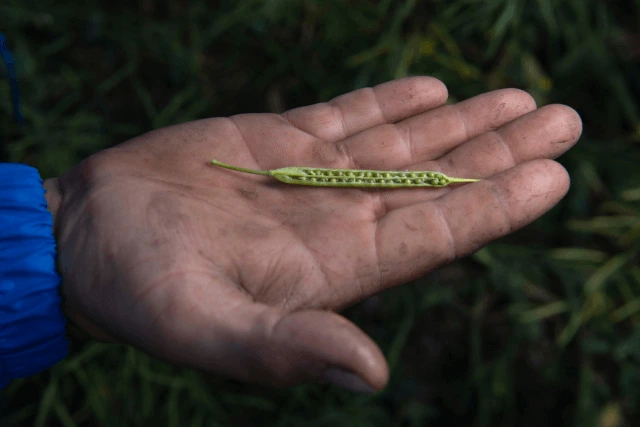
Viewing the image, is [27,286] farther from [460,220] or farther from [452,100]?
[452,100]

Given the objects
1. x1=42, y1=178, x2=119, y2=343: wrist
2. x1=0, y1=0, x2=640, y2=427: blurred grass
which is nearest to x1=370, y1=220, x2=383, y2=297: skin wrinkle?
x1=42, y1=178, x2=119, y2=343: wrist

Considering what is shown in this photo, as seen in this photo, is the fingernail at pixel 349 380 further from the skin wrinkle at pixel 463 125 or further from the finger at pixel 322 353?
the skin wrinkle at pixel 463 125

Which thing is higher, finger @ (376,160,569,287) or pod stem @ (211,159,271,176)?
pod stem @ (211,159,271,176)

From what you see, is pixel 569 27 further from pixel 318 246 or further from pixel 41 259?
pixel 41 259

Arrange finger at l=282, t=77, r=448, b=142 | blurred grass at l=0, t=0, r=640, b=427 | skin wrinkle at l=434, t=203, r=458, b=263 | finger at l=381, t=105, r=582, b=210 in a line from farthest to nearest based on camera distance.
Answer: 1. blurred grass at l=0, t=0, r=640, b=427
2. finger at l=282, t=77, r=448, b=142
3. finger at l=381, t=105, r=582, b=210
4. skin wrinkle at l=434, t=203, r=458, b=263

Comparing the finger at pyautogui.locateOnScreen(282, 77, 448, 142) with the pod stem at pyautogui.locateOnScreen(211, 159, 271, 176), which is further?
the finger at pyautogui.locateOnScreen(282, 77, 448, 142)

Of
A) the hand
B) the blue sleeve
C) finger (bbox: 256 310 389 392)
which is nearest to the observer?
finger (bbox: 256 310 389 392)

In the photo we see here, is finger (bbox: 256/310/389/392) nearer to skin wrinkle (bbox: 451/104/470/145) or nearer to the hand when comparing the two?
the hand
